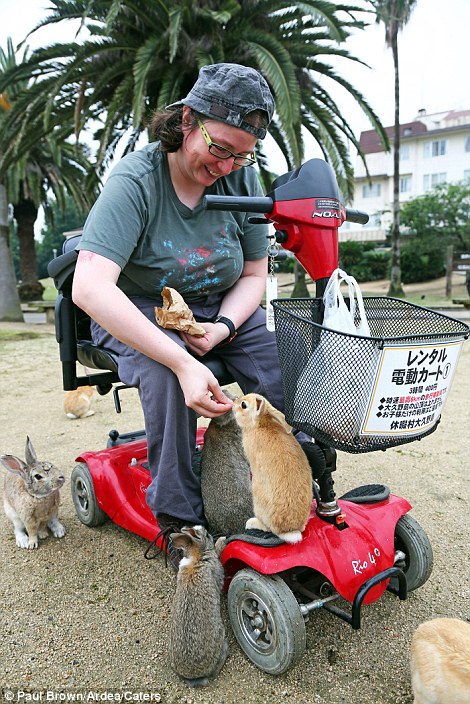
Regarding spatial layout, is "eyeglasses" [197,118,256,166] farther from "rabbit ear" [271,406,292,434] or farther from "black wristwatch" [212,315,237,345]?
"rabbit ear" [271,406,292,434]

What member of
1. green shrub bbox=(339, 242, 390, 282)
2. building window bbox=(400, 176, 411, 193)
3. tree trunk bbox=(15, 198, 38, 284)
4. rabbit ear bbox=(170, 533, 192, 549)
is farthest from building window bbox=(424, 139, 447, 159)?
rabbit ear bbox=(170, 533, 192, 549)

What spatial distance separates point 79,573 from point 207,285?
1.26m

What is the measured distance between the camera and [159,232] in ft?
6.49

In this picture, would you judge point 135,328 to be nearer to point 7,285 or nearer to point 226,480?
point 226,480

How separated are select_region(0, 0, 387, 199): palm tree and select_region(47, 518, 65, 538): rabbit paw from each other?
6.97 metres

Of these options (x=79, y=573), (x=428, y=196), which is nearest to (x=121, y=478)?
(x=79, y=573)

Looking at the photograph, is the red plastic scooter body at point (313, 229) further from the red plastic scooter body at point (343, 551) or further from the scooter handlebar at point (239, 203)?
the red plastic scooter body at point (343, 551)

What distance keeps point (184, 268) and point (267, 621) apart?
3.94 ft

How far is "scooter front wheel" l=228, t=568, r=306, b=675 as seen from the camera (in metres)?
1.54

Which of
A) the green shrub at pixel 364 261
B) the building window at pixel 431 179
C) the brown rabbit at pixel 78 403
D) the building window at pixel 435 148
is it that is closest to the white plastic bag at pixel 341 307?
the brown rabbit at pixel 78 403

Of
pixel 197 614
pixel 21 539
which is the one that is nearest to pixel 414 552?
pixel 197 614

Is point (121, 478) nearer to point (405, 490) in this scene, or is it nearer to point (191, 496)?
→ point (191, 496)

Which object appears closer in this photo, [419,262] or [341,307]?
[341,307]

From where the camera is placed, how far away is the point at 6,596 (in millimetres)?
2072
